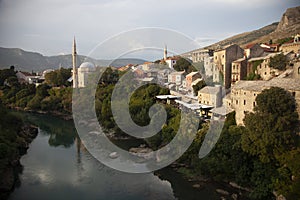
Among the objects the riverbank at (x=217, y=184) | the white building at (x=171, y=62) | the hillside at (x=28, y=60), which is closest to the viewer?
the riverbank at (x=217, y=184)

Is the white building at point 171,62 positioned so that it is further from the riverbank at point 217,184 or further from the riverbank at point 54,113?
the riverbank at point 217,184

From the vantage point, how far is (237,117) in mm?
11000

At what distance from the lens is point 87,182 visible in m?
9.59

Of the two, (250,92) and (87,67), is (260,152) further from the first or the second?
(87,67)

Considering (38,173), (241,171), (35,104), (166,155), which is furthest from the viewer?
(35,104)

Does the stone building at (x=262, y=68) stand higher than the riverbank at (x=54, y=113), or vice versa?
the stone building at (x=262, y=68)

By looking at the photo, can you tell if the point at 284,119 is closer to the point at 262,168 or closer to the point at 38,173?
the point at 262,168

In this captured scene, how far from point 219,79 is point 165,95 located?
11.2 ft

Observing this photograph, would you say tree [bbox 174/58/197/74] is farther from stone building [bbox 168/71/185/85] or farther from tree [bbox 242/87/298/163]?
tree [bbox 242/87/298/163]

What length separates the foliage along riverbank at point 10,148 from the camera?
8.86 metres

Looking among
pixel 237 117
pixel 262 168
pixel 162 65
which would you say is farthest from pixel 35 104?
pixel 262 168

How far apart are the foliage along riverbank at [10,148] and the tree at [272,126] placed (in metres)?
7.83

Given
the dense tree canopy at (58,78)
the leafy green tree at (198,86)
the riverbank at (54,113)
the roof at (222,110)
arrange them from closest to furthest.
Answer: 1. the roof at (222,110)
2. the leafy green tree at (198,86)
3. the riverbank at (54,113)
4. the dense tree canopy at (58,78)

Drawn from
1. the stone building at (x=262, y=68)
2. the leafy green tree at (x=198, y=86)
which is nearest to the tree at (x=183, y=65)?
the leafy green tree at (x=198, y=86)
